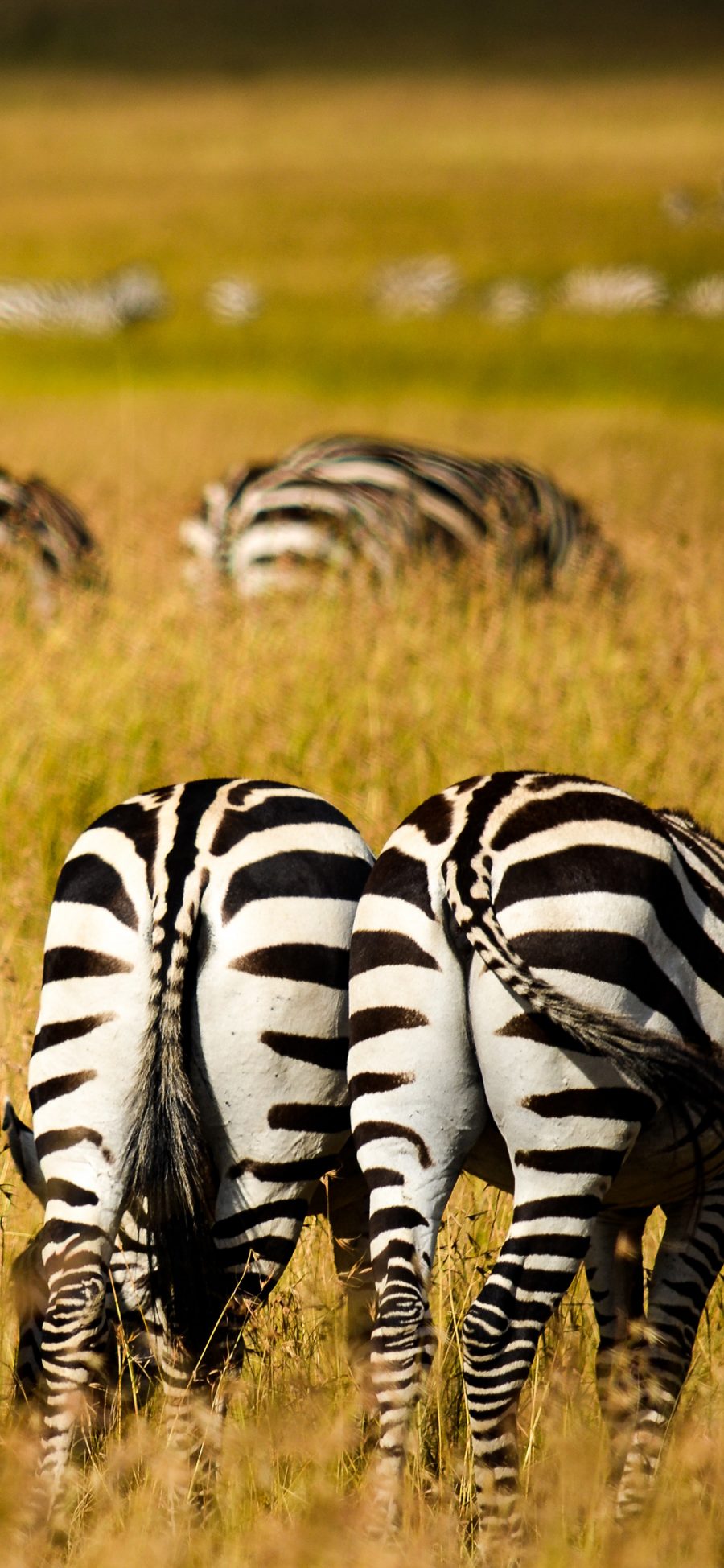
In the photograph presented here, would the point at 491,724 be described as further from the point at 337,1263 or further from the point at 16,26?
the point at 16,26

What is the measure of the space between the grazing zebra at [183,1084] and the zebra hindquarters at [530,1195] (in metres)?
0.40

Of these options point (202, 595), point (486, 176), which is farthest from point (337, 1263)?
point (486, 176)

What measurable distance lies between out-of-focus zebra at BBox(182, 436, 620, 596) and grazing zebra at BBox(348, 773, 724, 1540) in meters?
6.64

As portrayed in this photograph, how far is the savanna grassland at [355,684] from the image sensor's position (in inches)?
101

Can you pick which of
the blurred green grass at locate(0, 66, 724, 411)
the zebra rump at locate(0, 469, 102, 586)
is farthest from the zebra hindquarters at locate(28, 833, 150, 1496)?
the blurred green grass at locate(0, 66, 724, 411)

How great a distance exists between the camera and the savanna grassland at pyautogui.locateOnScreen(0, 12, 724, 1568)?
255 cm

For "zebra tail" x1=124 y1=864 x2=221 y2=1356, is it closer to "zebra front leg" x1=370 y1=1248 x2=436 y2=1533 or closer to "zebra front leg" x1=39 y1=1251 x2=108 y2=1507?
"zebra front leg" x1=39 y1=1251 x2=108 y2=1507

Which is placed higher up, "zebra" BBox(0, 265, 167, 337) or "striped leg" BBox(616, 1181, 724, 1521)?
"zebra" BBox(0, 265, 167, 337)

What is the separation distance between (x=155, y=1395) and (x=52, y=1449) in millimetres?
547

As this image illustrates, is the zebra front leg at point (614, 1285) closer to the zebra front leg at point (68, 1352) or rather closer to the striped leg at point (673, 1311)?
the striped leg at point (673, 1311)

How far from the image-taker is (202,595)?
29.2ft

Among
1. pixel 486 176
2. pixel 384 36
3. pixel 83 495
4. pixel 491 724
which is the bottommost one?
pixel 491 724

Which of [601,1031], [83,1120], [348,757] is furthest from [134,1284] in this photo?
[348,757]

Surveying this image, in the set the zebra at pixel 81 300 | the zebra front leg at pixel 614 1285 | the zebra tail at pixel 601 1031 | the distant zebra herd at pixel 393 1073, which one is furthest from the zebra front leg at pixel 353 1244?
the zebra at pixel 81 300
